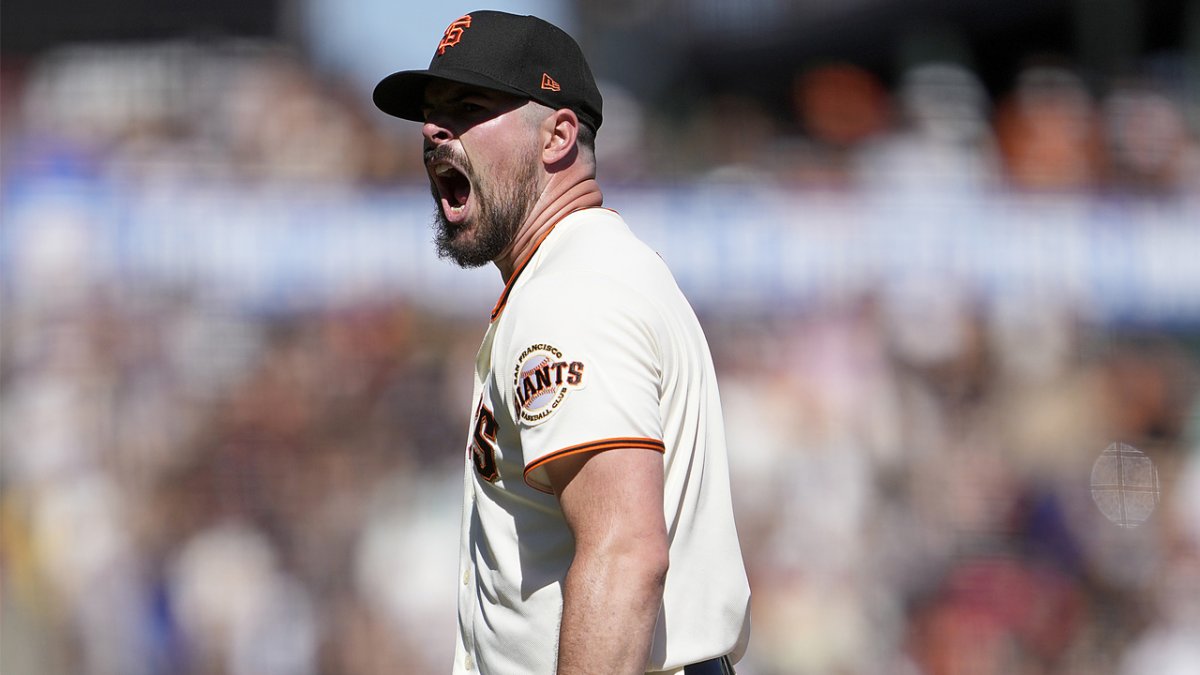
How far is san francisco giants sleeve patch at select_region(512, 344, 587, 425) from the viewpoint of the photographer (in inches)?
71.4

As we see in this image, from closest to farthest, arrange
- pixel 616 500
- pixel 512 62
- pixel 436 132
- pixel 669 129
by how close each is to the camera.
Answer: pixel 616 500 < pixel 512 62 < pixel 436 132 < pixel 669 129

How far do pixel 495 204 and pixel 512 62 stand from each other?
0.75ft

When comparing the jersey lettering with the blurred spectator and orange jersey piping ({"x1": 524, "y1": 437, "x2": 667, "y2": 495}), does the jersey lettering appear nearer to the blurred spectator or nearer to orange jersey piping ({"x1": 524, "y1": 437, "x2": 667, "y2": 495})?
orange jersey piping ({"x1": 524, "y1": 437, "x2": 667, "y2": 495})

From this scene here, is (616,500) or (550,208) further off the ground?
(550,208)

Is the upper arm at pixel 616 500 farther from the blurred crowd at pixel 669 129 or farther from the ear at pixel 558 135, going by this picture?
the blurred crowd at pixel 669 129

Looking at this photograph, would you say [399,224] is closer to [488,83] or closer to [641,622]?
[488,83]

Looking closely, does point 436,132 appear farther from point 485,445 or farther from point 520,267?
point 485,445

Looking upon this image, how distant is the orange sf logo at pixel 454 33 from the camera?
2.20 m

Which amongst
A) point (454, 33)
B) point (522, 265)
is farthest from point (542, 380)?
point (454, 33)

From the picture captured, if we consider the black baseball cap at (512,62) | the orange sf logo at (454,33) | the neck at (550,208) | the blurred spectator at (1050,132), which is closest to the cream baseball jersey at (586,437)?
the neck at (550,208)

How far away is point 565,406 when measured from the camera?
180 cm

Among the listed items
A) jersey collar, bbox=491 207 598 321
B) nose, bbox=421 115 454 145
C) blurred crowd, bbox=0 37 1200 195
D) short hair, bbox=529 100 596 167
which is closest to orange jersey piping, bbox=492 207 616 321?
jersey collar, bbox=491 207 598 321

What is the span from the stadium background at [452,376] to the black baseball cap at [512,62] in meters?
3.97

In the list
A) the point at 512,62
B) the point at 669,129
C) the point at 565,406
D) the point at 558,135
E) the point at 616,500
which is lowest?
the point at 616,500
